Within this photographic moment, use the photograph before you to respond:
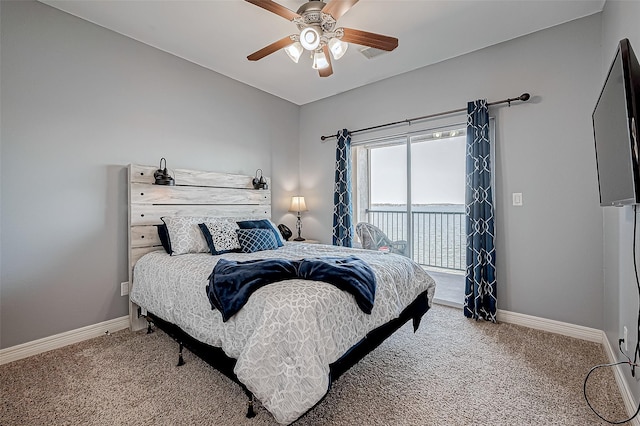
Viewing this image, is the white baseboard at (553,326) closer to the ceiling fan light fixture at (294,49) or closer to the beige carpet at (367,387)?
the beige carpet at (367,387)

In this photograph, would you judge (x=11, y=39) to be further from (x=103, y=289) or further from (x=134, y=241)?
(x=103, y=289)

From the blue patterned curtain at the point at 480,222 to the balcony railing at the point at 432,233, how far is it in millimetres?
1249

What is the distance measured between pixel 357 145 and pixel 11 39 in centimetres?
352

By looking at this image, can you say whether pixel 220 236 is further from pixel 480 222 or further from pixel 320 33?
pixel 480 222

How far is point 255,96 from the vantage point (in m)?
4.03

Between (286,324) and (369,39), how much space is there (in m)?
2.11

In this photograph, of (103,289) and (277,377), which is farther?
(103,289)

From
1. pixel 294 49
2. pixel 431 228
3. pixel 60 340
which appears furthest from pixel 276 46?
pixel 431 228

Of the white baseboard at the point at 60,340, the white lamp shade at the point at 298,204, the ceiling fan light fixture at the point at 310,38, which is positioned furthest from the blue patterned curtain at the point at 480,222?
the white baseboard at the point at 60,340

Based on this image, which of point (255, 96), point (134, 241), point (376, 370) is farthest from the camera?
point (255, 96)

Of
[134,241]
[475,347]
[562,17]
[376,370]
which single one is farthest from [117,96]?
[562,17]

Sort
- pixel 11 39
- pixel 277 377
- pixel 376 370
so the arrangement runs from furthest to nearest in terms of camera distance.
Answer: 1. pixel 11 39
2. pixel 376 370
3. pixel 277 377

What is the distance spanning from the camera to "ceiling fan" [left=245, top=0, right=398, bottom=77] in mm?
1928

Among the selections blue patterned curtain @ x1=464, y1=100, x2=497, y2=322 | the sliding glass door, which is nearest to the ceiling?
blue patterned curtain @ x1=464, y1=100, x2=497, y2=322
